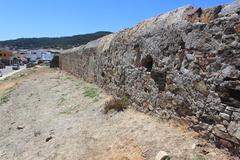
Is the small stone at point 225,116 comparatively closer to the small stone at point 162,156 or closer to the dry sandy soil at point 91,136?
the dry sandy soil at point 91,136

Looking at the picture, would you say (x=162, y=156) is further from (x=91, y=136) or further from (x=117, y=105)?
(x=117, y=105)

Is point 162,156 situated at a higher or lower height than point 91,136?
higher

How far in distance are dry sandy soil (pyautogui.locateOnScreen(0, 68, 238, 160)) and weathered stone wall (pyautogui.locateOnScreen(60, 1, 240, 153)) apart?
29cm

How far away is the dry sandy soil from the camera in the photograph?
19.6 feet

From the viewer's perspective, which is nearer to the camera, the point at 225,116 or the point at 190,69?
the point at 225,116

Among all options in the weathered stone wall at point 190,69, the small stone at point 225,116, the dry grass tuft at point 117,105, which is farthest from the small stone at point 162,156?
the dry grass tuft at point 117,105

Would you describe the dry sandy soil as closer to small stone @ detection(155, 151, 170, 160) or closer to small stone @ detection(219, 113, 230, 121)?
small stone @ detection(155, 151, 170, 160)

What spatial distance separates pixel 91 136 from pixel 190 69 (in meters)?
2.53

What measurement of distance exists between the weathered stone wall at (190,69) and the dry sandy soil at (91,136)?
289 millimetres

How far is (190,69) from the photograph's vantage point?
625 centimetres

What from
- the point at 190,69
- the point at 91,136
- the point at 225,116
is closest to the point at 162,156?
the point at 225,116

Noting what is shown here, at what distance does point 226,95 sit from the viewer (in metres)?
5.33

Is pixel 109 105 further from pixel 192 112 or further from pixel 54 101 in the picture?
pixel 54 101

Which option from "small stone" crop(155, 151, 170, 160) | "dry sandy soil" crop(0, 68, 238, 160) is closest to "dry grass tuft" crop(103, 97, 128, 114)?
"dry sandy soil" crop(0, 68, 238, 160)
